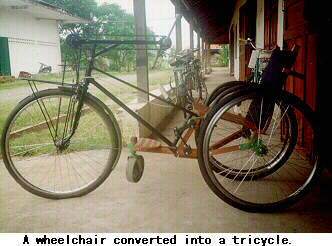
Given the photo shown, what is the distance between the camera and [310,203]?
1962 mm

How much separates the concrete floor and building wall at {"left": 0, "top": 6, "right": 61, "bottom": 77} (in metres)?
1.06

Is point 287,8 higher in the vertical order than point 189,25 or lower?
lower

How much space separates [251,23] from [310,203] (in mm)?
5449

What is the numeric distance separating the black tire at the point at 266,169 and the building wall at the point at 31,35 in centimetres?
139

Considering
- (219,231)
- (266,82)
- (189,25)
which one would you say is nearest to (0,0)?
(266,82)

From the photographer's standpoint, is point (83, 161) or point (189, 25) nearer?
point (83, 161)

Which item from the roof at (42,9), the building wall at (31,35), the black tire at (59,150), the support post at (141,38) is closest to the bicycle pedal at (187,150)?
the black tire at (59,150)

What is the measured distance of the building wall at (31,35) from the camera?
8.55 feet

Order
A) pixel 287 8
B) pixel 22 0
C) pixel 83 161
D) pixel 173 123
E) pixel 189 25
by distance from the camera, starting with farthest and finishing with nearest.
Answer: pixel 189 25 < pixel 173 123 < pixel 287 8 < pixel 83 161 < pixel 22 0

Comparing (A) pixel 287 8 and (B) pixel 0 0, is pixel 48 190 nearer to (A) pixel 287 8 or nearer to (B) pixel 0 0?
(B) pixel 0 0

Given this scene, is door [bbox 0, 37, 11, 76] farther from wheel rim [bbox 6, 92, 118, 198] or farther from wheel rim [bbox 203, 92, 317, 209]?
wheel rim [bbox 203, 92, 317, 209]

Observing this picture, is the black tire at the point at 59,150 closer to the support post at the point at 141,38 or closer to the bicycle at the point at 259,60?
the support post at the point at 141,38

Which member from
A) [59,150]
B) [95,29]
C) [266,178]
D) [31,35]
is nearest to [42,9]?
[31,35]

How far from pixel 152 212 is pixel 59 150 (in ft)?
2.46
